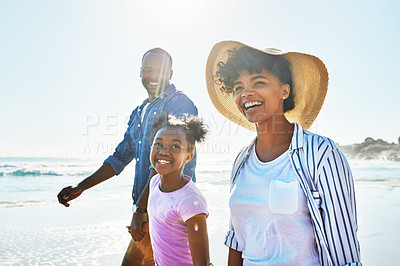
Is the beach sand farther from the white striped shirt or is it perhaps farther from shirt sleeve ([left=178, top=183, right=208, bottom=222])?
the white striped shirt

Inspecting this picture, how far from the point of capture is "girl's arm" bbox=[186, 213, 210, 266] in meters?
1.90

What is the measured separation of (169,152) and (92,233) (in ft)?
12.7

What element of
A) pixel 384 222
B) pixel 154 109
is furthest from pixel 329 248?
pixel 384 222

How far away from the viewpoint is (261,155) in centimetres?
175

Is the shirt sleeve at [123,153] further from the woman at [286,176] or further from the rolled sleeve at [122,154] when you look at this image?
the woman at [286,176]

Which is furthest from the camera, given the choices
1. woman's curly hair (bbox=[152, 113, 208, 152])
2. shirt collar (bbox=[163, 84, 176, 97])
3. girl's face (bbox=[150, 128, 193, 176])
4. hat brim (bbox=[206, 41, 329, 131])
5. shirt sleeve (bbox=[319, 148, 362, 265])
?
shirt collar (bbox=[163, 84, 176, 97])

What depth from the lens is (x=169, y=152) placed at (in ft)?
7.39

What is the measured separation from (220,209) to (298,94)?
18.7ft

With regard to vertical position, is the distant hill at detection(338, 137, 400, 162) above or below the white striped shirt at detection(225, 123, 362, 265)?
below

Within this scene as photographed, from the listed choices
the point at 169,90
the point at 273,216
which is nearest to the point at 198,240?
the point at 273,216

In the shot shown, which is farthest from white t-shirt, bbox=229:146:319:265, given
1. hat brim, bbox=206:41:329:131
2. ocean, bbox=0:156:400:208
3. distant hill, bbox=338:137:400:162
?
distant hill, bbox=338:137:400:162

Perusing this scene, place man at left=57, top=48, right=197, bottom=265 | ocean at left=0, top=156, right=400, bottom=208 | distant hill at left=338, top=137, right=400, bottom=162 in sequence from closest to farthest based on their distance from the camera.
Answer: man at left=57, top=48, right=197, bottom=265, ocean at left=0, top=156, right=400, bottom=208, distant hill at left=338, top=137, right=400, bottom=162

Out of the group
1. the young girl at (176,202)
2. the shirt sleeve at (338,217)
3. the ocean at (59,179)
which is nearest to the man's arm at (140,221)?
the young girl at (176,202)

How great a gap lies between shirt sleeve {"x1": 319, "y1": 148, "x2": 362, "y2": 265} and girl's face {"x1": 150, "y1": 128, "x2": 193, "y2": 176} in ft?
3.69
